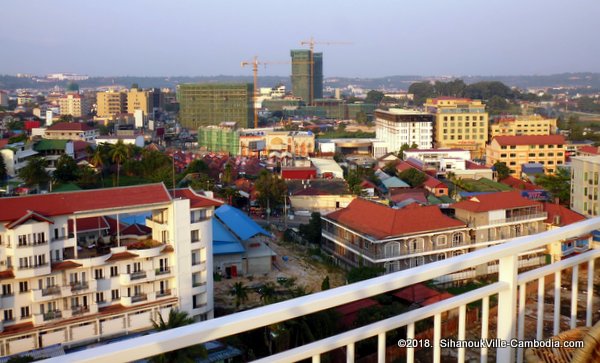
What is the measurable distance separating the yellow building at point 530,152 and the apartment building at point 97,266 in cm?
977

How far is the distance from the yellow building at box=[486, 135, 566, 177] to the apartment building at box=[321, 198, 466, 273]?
715 centimetres

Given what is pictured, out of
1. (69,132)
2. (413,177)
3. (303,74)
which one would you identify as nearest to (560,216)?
(413,177)

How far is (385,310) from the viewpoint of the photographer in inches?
156

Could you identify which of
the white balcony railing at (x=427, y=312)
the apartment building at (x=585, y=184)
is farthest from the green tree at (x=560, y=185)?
the white balcony railing at (x=427, y=312)

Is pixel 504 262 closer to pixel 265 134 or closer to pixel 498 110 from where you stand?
pixel 265 134

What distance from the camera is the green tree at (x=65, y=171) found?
10.1m

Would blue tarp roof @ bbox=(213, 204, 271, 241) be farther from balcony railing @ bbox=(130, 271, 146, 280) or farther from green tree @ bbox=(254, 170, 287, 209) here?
balcony railing @ bbox=(130, 271, 146, 280)

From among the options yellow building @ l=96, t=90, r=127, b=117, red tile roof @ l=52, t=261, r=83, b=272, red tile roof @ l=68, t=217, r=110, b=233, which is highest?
yellow building @ l=96, t=90, r=127, b=117

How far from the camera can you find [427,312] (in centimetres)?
79

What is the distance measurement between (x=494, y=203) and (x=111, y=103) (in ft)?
73.4

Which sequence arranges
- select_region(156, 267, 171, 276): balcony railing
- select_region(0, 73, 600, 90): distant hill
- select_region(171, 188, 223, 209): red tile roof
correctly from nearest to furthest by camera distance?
select_region(156, 267, 171, 276): balcony railing < select_region(171, 188, 223, 209): red tile roof < select_region(0, 73, 600, 90): distant hill

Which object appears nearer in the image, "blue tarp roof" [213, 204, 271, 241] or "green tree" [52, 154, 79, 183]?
"blue tarp roof" [213, 204, 271, 241]

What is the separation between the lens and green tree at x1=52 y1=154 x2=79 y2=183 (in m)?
10.1

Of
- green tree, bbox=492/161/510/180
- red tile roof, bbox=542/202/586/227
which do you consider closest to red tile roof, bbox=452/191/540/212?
red tile roof, bbox=542/202/586/227
